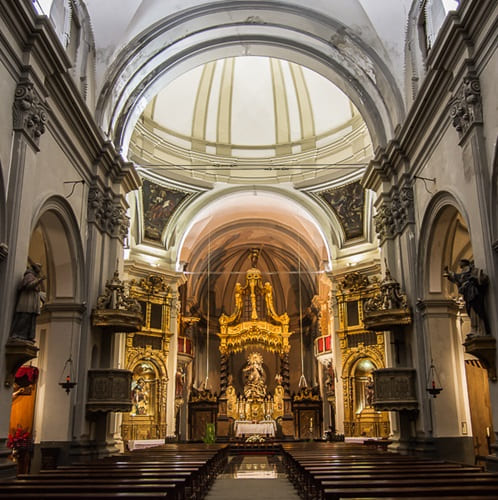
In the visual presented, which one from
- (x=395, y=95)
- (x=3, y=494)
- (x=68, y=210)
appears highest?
(x=395, y=95)

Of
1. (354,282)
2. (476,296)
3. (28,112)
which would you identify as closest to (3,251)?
(28,112)

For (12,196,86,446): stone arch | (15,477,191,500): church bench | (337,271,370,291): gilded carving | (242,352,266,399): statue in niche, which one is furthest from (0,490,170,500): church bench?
(242,352,266,399): statue in niche

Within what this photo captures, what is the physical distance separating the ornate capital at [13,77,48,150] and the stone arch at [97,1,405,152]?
3543 millimetres

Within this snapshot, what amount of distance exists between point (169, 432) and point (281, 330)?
7.80m

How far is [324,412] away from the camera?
22.4 m

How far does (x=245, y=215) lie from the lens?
75.3 ft

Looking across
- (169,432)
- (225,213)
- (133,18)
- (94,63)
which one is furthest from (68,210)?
(225,213)

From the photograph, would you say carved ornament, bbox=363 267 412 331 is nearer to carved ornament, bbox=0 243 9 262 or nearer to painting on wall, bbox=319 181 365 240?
carved ornament, bbox=0 243 9 262

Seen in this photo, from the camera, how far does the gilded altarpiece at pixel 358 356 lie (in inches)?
709

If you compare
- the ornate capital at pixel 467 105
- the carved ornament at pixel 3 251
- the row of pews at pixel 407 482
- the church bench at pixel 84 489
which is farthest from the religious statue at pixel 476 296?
the carved ornament at pixel 3 251

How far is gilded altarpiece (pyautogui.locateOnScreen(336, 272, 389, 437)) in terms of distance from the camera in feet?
59.1

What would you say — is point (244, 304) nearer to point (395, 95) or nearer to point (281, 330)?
point (281, 330)

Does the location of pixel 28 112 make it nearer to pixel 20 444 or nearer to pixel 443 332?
pixel 20 444

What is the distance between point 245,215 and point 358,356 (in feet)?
23.5
